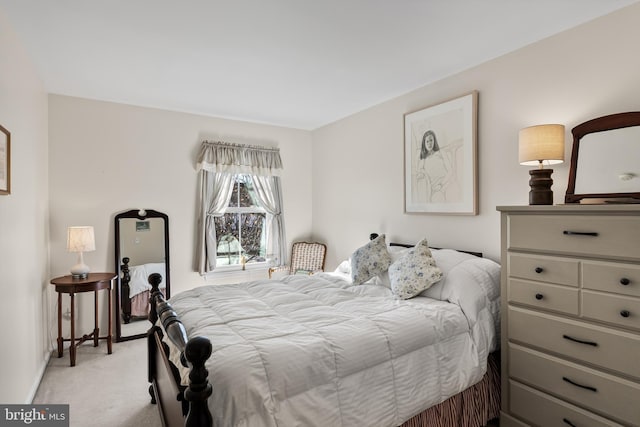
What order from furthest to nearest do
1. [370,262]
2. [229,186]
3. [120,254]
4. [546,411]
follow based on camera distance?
1. [229,186]
2. [120,254]
3. [370,262]
4. [546,411]

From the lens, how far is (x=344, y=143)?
14.4 feet

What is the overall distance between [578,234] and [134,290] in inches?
159

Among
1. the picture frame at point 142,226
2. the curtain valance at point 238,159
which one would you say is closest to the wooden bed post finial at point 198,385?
the picture frame at point 142,226

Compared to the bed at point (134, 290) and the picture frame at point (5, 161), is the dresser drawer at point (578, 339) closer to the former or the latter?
the picture frame at point (5, 161)

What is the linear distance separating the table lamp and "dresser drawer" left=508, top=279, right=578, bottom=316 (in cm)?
357

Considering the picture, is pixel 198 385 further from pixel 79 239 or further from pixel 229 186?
pixel 229 186

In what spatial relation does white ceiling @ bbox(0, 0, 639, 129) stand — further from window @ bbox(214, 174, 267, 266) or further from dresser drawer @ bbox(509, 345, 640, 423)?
dresser drawer @ bbox(509, 345, 640, 423)

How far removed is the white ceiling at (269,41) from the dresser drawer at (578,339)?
1836 mm

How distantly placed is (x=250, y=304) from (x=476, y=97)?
2399mm

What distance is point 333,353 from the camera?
1631 millimetres

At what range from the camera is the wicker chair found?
461cm

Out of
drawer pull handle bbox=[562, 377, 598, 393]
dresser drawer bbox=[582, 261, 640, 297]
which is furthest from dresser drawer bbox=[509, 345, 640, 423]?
dresser drawer bbox=[582, 261, 640, 297]

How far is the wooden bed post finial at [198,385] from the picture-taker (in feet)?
3.84

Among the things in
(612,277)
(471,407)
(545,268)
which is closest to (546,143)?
(545,268)
